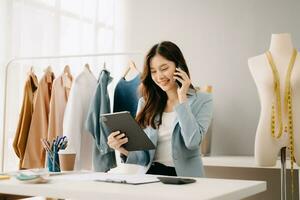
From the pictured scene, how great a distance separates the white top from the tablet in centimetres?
20

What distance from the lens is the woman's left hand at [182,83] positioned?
227 cm

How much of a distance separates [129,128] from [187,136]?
0.32m

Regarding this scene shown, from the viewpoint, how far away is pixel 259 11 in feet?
12.2

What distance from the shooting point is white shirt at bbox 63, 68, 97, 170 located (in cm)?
309

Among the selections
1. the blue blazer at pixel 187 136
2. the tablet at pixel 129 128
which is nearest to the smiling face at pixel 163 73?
the blue blazer at pixel 187 136

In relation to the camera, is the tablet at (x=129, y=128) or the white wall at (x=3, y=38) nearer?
the tablet at (x=129, y=128)

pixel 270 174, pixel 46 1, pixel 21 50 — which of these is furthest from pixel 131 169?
pixel 46 1

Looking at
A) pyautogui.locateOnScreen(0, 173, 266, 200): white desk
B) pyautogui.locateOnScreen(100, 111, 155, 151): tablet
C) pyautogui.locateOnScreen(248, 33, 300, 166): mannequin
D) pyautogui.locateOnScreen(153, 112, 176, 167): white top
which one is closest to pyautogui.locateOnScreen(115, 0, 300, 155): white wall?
pyautogui.locateOnScreen(248, 33, 300, 166): mannequin

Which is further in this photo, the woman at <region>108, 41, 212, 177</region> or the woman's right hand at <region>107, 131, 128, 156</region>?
the woman at <region>108, 41, 212, 177</region>

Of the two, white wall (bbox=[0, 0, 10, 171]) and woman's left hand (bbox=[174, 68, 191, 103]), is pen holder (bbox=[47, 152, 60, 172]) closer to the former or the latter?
woman's left hand (bbox=[174, 68, 191, 103])

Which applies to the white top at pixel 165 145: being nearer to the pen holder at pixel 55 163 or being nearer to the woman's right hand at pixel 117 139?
the woman's right hand at pixel 117 139

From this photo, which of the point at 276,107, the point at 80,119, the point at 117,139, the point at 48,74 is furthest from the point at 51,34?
the point at 276,107

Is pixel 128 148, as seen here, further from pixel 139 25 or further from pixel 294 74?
pixel 139 25

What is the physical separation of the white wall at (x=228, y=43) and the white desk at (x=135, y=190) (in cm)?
215
